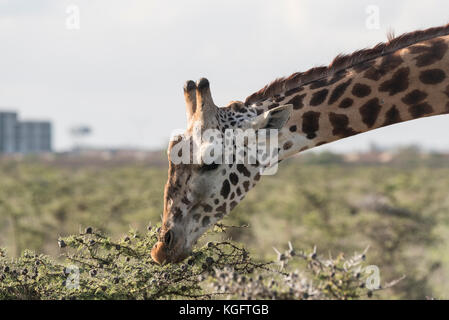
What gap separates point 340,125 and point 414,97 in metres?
0.79

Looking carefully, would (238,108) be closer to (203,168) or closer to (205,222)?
(203,168)

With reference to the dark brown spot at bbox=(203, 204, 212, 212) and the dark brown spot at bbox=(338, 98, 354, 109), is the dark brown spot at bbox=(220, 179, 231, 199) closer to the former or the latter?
the dark brown spot at bbox=(203, 204, 212, 212)

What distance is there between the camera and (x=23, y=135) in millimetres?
143875

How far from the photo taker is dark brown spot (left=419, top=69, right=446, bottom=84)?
6.93 m

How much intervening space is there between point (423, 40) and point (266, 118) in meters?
1.99

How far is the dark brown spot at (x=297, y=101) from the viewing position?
7.03 meters

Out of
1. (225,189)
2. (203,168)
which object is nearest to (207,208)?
(225,189)

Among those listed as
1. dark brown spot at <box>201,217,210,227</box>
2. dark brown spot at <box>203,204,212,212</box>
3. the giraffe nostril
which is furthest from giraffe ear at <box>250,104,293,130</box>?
the giraffe nostril

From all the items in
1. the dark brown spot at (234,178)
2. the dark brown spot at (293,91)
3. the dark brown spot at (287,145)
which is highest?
the dark brown spot at (293,91)

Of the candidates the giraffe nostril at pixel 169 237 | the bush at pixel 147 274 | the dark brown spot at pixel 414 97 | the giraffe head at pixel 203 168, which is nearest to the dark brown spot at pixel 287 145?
the giraffe head at pixel 203 168

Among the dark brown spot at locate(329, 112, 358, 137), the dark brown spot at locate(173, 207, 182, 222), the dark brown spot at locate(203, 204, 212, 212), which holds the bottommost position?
the dark brown spot at locate(173, 207, 182, 222)

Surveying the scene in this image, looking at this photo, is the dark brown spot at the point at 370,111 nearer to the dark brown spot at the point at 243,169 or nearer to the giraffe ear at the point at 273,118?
the giraffe ear at the point at 273,118
